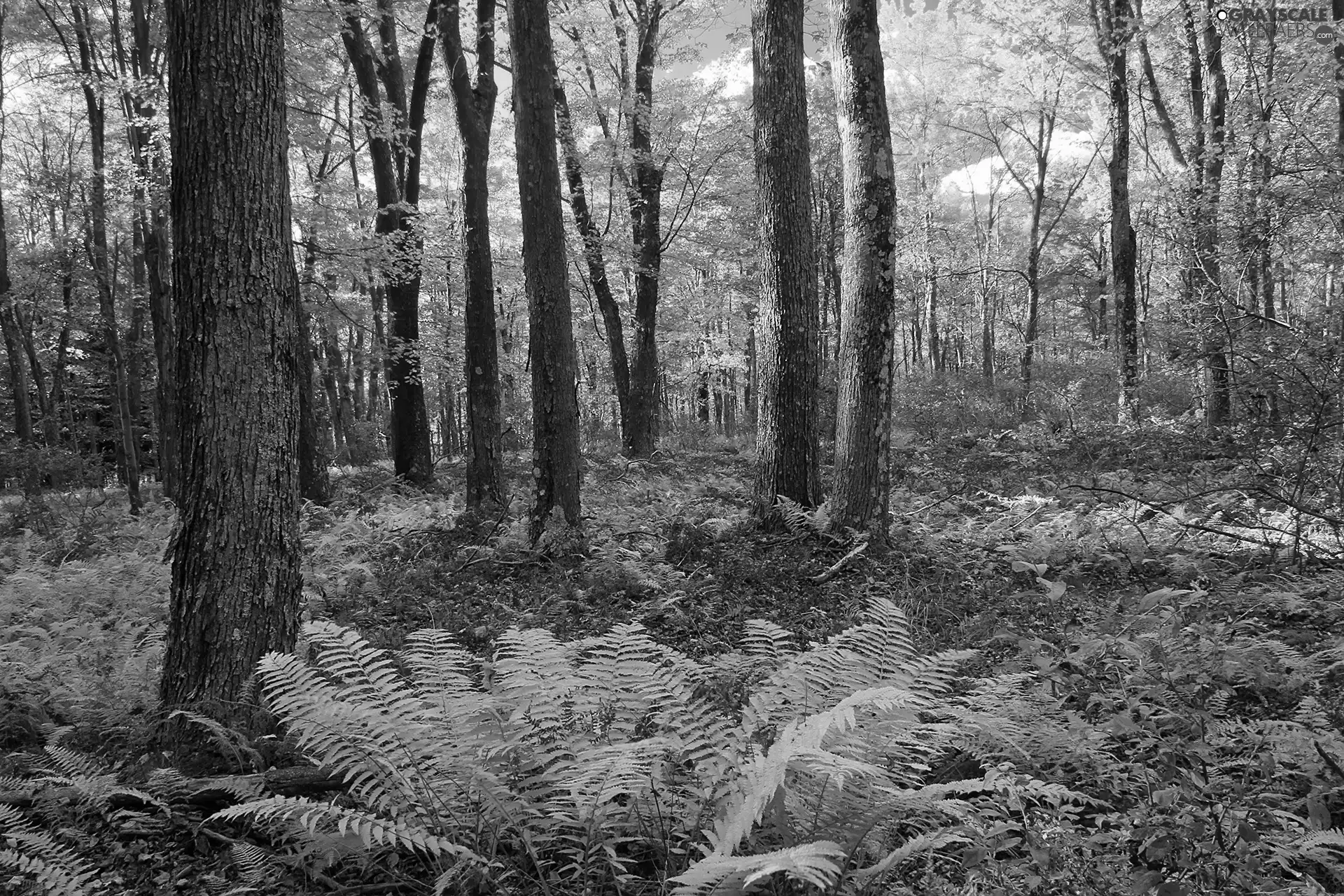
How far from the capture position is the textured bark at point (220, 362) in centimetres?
316

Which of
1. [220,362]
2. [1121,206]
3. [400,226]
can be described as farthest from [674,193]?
[220,362]

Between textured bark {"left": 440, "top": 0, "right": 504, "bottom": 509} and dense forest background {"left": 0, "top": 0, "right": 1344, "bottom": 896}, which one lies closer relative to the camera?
dense forest background {"left": 0, "top": 0, "right": 1344, "bottom": 896}

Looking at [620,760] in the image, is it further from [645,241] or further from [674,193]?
[674,193]

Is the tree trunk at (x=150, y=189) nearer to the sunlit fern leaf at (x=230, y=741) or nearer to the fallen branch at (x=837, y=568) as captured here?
the sunlit fern leaf at (x=230, y=741)

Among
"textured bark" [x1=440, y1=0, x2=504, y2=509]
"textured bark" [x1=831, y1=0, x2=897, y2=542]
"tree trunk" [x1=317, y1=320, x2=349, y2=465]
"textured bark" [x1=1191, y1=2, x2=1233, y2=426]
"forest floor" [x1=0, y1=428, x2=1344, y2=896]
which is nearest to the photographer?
"forest floor" [x1=0, y1=428, x2=1344, y2=896]

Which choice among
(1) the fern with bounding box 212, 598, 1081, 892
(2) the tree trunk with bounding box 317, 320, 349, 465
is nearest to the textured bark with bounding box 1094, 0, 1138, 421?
(1) the fern with bounding box 212, 598, 1081, 892

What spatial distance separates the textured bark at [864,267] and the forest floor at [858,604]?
0.56 metres

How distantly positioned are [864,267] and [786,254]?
100cm

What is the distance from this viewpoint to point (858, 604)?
489cm

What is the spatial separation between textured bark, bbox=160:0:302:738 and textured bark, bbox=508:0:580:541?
3847 millimetres

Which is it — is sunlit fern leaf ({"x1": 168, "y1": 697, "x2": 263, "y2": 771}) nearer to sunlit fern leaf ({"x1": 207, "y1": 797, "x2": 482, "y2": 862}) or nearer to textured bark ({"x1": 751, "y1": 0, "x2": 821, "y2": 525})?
sunlit fern leaf ({"x1": 207, "y1": 797, "x2": 482, "y2": 862})

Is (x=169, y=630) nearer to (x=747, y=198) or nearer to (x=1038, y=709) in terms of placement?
(x=1038, y=709)

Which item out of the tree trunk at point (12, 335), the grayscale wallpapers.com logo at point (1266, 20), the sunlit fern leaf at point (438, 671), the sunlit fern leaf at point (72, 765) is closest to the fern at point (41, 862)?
the sunlit fern leaf at point (72, 765)

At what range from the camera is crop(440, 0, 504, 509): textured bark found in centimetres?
865
